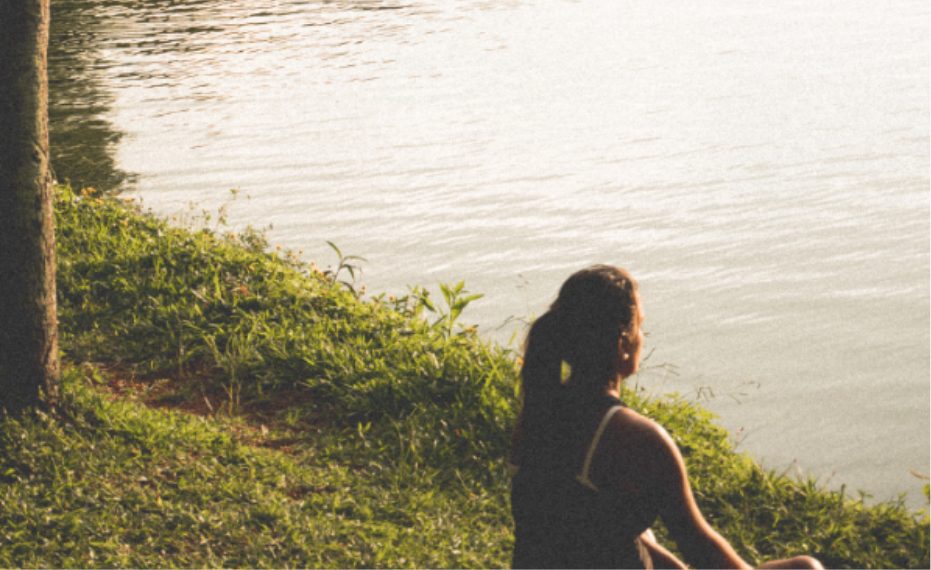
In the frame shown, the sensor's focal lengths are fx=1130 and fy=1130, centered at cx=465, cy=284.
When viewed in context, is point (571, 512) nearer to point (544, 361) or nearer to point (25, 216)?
point (544, 361)

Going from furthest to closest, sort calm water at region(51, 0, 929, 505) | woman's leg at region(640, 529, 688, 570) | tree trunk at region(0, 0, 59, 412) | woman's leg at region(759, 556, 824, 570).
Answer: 1. calm water at region(51, 0, 929, 505)
2. tree trunk at region(0, 0, 59, 412)
3. woman's leg at region(640, 529, 688, 570)
4. woman's leg at region(759, 556, 824, 570)

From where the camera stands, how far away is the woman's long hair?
3096mm

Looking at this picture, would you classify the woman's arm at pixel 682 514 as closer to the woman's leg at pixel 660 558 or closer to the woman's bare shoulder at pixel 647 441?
the woman's bare shoulder at pixel 647 441

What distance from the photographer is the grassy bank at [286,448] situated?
15.6ft

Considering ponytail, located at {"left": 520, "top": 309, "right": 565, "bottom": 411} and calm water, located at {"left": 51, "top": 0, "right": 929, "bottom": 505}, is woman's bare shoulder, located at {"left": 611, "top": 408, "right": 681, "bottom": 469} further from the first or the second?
calm water, located at {"left": 51, "top": 0, "right": 929, "bottom": 505}

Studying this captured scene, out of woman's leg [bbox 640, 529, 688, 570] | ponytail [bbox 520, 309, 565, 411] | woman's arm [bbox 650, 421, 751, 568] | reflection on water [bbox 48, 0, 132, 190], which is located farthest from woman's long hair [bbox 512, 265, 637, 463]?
reflection on water [bbox 48, 0, 132, 190]

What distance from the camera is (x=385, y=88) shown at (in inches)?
681

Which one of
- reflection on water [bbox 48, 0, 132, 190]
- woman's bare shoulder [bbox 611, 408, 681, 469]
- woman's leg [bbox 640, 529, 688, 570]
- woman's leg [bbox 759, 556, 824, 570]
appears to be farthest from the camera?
reflection on water [bbox 48, 0, 132, 190]

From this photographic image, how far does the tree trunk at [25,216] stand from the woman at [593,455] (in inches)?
123

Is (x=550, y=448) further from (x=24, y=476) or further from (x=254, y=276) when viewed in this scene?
(x=254, y=276)

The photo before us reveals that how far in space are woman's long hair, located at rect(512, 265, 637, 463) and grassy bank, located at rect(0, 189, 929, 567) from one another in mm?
1767

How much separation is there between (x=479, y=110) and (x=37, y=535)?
451 inches

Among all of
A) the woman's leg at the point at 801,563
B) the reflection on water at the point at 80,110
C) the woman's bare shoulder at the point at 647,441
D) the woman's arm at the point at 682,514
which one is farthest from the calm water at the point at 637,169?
the woman's bare shoulder at the point at 647,441

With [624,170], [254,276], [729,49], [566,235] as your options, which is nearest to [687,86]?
[729,49]
